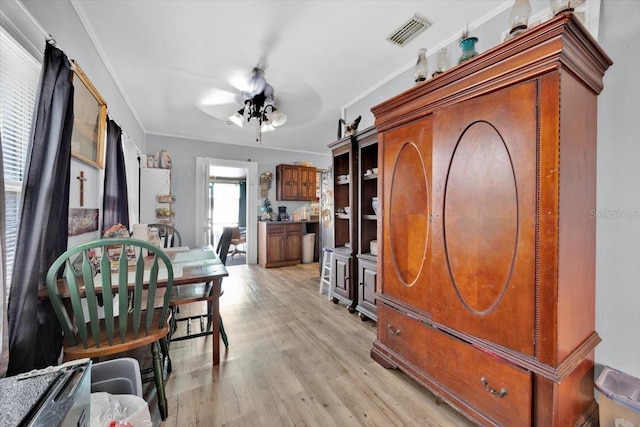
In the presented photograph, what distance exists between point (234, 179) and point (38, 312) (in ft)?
22.5

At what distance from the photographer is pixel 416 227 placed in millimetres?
1651

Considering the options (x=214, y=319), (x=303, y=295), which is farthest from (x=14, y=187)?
(x=303, y=295)

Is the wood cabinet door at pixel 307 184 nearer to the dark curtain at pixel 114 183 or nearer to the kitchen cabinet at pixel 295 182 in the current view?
the kitchen cabinet at pixel 295 182

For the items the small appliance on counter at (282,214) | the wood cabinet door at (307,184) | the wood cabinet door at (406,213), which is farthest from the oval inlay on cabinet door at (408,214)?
the wood cabinet door at (307,184)

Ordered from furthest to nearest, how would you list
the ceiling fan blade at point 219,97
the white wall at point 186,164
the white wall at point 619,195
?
the white wall at point 186,164
the ceiling fan blade at point 219,97
the white wall at point 619,195

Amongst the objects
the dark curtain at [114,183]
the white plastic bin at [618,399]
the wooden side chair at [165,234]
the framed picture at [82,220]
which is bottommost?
the white plastic bin at [618,399]

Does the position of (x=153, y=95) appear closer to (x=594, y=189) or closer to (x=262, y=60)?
(x=262, y=60)

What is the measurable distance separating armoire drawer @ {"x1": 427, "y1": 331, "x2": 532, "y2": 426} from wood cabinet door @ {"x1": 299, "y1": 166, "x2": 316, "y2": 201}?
→ 4.69 meters

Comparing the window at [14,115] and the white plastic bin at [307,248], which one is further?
the white plastic bin at [307,248]

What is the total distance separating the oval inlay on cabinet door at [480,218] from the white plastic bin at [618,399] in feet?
2.19

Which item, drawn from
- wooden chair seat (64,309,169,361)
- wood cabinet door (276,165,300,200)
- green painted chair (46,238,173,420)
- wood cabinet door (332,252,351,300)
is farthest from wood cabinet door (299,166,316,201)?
wooden chair seat (64,309,169,361)

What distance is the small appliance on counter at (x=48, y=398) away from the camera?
613 mm

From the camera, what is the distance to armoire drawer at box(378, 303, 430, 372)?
1566mm

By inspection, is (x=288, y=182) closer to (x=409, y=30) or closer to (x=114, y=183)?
(x=114, y=183)
